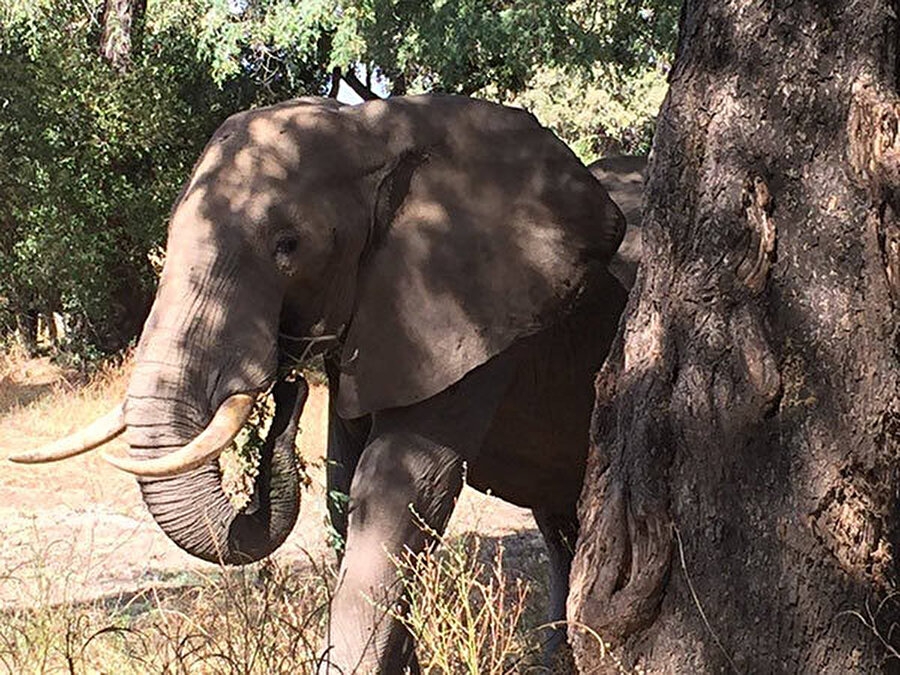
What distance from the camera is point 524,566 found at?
8477 mm

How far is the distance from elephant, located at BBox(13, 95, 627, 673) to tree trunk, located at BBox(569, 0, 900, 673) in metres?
1.25

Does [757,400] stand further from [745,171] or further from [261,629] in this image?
[261,629]

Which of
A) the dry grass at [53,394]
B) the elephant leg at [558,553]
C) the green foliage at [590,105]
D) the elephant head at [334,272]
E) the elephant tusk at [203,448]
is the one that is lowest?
the dry grass at [53,394]

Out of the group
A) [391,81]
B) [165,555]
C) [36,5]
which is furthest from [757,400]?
[391,81]

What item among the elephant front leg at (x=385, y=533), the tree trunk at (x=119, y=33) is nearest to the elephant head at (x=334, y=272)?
the elephant front leg at (x=385, y=533)

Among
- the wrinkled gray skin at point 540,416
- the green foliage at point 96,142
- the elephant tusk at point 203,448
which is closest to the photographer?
the elephant tusk at point 203,448

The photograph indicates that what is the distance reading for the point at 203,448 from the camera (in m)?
4.30

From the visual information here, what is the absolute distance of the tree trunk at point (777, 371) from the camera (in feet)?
10.6

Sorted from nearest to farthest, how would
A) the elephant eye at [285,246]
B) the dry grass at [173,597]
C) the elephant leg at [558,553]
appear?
the dry grass at [173,597] < the elephant eye at [285,246] < the elephant leg at [558,553]

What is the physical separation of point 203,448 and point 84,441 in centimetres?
60

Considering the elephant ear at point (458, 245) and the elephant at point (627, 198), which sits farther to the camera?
the elephant at point (627, 198)

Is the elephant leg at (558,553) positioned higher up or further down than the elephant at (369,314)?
further down

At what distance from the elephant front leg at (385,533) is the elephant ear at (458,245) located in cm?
22

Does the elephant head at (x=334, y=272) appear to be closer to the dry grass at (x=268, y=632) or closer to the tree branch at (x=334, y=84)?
the dry grass at (x=268, y=632)
